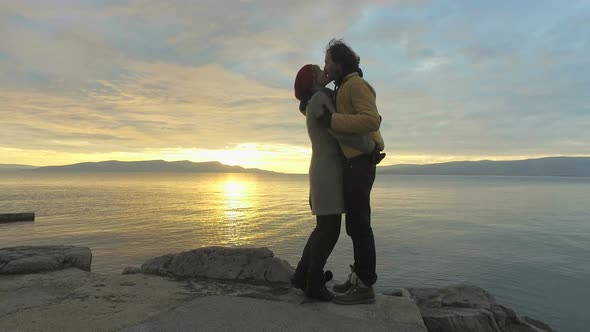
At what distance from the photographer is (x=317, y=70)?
4.37 m

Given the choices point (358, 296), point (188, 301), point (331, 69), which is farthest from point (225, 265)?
point (331, 69)

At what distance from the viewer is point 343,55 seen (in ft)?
13.6

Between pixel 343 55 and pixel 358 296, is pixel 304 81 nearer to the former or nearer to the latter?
pixel 343 55

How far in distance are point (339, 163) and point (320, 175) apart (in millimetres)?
274

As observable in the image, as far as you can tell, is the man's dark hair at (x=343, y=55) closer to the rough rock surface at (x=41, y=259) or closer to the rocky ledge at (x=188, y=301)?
the rocky ledge at (x=188, y=301)

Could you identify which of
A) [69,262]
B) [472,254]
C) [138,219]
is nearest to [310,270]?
[69,262]

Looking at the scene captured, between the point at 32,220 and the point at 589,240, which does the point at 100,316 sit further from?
the point at 32,220

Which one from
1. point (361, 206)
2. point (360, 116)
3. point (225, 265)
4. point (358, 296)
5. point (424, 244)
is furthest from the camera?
point (424, 244)

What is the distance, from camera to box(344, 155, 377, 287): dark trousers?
4102 mm

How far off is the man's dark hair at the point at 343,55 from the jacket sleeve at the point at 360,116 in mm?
330

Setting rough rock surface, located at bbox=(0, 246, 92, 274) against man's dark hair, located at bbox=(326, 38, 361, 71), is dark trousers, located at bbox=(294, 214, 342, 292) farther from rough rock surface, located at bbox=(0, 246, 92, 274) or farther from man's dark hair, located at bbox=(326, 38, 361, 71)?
rough rock surface, located at bbox=(0, 246, 92, 274)

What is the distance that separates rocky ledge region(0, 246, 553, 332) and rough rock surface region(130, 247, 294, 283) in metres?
0.01

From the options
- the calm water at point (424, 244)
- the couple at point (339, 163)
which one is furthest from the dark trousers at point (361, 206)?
the calm water at point (424, 244)

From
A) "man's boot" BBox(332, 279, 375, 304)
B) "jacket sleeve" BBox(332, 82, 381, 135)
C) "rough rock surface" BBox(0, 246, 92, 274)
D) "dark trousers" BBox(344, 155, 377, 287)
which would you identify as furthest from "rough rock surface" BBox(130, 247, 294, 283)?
"jacket sleeve" BBox(332, 82, 381, 135)
